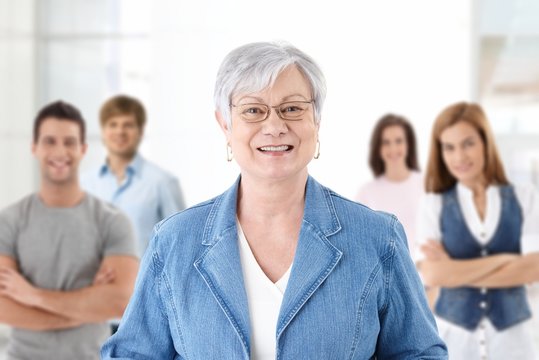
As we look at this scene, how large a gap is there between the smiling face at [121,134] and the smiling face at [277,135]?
9.80ft

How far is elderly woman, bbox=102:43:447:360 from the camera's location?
1928mm

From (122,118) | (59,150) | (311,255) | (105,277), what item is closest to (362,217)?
(311,255)

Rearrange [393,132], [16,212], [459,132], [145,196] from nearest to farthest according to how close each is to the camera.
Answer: [16,212] < [459,132] < [145,196] < [393,132]

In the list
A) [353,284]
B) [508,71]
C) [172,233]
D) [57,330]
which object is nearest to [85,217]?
[57,330]

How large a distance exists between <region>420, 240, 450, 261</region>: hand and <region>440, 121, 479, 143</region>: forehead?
0.43 metres

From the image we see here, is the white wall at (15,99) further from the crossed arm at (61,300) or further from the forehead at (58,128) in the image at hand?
the crossed arm at (61,300)

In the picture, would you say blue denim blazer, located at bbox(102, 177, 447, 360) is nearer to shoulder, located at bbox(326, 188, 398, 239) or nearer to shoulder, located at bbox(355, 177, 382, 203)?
shoulder, located at bbox(326, 188, 398, 239)

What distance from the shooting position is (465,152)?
374 cm

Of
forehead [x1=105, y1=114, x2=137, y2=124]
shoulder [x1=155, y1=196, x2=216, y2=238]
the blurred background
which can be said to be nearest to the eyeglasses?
shoulder [x1=155, y1=196, x2=216, y2=238]

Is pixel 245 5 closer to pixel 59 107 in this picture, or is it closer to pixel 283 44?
pixel 59 107

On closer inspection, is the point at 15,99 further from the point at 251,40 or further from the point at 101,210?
the point at 101,210

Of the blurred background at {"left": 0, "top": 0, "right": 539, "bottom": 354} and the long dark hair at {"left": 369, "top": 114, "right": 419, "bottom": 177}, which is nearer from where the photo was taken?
the long dark hair at {"left": 369, "top": 114, "right": 419, "bottom": 177}

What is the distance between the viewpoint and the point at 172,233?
6.69 ft

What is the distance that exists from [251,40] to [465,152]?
4.99 metres
